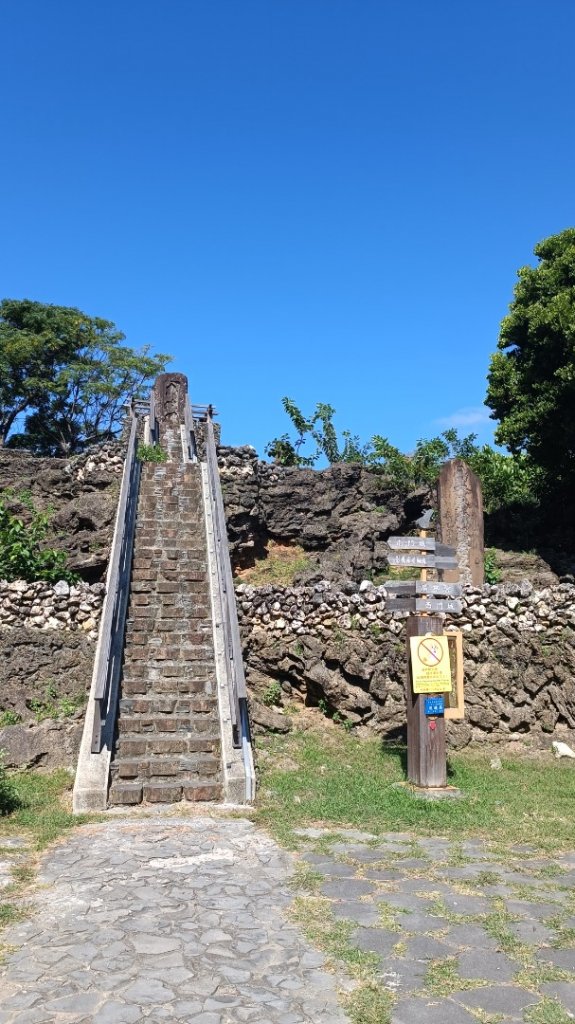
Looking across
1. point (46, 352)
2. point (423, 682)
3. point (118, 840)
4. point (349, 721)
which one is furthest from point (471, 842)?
point (46, 352)

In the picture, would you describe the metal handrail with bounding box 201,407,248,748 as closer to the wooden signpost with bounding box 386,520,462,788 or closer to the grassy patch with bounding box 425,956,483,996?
the wooden signpost with bounding box 386,520,462,788

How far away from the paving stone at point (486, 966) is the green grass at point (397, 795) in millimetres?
2428

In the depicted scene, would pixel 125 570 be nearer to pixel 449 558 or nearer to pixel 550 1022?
pixel 449 558

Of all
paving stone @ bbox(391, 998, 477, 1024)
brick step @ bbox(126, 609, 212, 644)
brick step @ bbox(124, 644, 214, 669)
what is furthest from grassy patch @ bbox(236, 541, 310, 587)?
paving stone @ bbox(391, 998, 477, 1024)

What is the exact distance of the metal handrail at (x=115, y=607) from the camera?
830 centimetres

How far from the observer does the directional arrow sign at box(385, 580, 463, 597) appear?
9008mm

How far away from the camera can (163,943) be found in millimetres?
4625

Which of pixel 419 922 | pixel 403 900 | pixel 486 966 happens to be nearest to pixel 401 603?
pixel 403 900

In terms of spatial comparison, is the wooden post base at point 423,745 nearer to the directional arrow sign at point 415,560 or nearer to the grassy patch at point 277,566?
the directional arrow sign at point 415,560

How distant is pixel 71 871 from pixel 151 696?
3.31 meters

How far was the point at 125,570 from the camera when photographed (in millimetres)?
11367

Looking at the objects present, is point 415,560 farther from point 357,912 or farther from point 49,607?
point 49,607

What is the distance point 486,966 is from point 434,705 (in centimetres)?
451

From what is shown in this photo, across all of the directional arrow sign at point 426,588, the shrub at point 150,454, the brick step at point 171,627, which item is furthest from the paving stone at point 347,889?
the shrub at point 150,454
